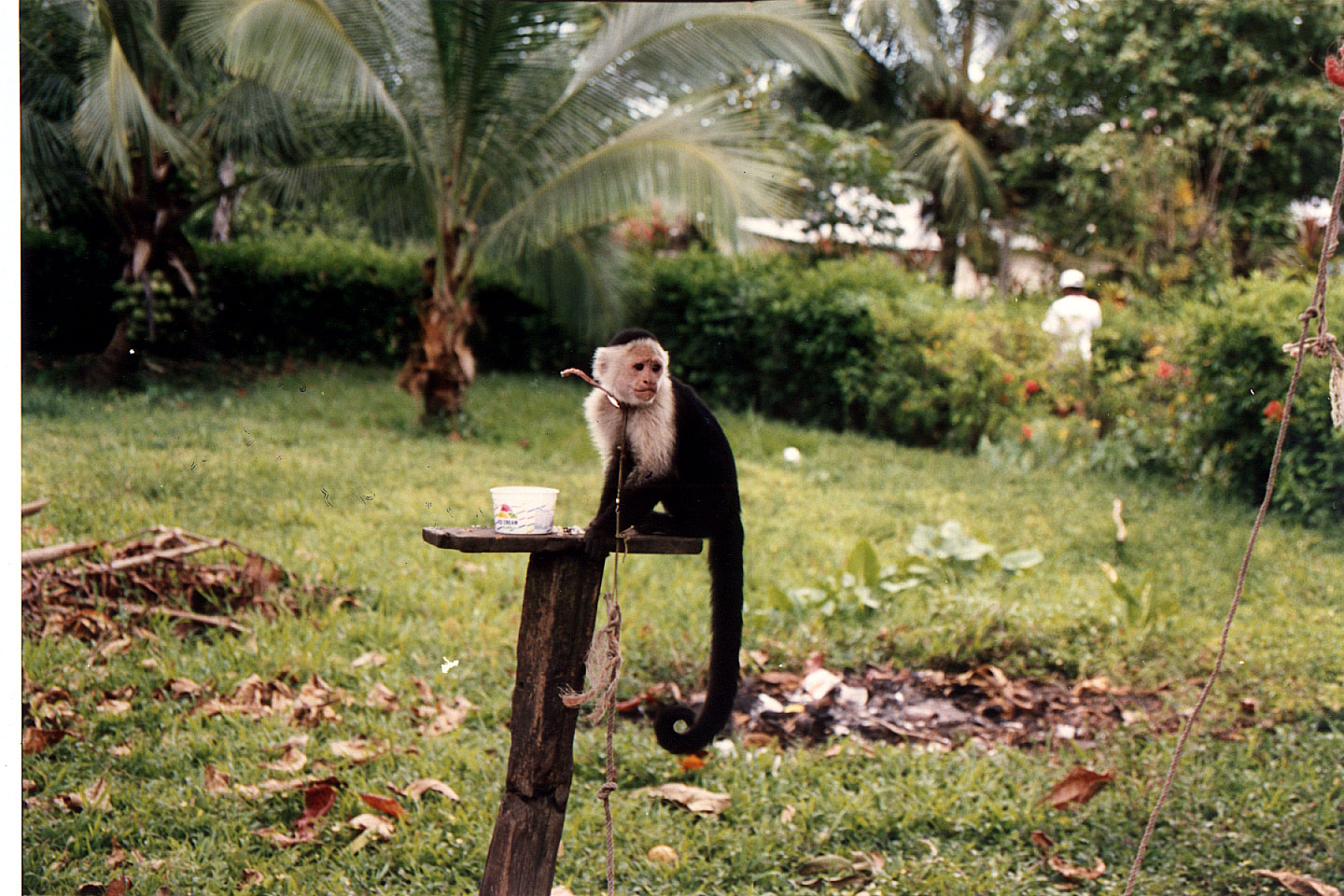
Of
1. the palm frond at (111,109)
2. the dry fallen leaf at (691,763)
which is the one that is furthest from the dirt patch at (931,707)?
the palm frond at (111,109)

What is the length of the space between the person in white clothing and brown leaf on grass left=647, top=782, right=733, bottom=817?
2400mm

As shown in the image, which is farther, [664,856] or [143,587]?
[143,587]

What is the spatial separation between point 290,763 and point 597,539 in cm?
140

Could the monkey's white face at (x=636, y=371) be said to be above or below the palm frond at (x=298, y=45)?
below

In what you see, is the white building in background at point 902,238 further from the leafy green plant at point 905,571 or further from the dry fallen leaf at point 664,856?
the dry fallen leaf at point 664,856

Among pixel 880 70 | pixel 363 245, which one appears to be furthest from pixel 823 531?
pixel 880 70

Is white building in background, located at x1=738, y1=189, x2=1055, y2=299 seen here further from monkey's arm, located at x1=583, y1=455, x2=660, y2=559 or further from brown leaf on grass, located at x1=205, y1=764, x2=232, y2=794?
brown leaf on grass, located at x1=205, y1=764, x2=232, y2=794

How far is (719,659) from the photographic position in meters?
1.87

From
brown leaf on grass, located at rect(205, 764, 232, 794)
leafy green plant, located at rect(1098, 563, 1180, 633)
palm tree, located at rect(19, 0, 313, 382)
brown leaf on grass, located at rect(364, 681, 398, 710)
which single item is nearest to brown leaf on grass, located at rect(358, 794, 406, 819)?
brown leaf on grass, located at rect(205, 764, 232, 794)

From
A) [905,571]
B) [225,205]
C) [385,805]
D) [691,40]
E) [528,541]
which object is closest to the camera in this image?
[528,541]

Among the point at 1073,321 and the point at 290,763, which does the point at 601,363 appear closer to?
the point at 290,763

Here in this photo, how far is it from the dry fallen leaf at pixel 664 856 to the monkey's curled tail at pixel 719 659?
578 mm

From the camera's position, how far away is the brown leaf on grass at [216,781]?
94.7 inches

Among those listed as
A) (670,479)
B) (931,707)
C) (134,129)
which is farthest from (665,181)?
(134,129)
